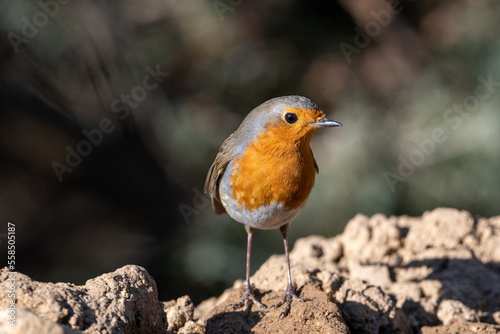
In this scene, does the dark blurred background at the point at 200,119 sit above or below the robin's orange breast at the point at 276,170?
below

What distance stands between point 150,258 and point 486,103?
4.00 m

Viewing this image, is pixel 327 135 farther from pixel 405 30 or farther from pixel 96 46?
pixel 96 46

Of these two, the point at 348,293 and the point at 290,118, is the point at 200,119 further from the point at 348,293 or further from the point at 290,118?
the point at 348,293

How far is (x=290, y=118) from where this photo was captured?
10.5ft

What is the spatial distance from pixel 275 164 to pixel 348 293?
0.85 meters

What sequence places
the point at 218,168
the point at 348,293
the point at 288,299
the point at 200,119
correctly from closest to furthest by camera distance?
the point at 288,299, the point at 348,293, the point at 218,168, the point at 200,119

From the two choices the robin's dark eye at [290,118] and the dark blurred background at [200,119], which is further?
the dark blurred background at [200,119]

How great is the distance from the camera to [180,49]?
261 inches

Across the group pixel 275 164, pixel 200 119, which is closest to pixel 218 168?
pixel 275 164

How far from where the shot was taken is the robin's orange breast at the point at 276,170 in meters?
3.20

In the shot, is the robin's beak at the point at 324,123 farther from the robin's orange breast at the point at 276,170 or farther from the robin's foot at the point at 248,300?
the robin's foot at the point at 248,300

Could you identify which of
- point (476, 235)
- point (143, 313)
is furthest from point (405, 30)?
point (143, 313)

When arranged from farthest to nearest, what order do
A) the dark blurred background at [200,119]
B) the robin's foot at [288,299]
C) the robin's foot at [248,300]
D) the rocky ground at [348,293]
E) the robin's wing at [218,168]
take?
the dark blurred background at [200,119] < the robin's wing at [218,168] < the robin's foot at [248,300] < the robin's foot at [288,299] < the rocky ground at [348,293]

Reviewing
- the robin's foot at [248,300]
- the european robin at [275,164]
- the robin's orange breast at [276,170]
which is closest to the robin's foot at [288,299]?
the european robin at [275,164]
